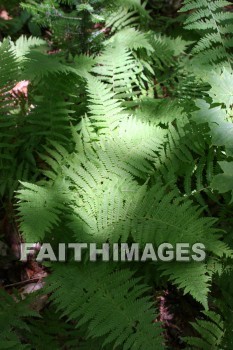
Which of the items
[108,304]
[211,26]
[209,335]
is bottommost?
[209,335]

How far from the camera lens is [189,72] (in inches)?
157

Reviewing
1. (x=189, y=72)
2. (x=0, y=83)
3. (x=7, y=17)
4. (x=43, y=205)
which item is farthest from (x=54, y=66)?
(x=7, y=17)

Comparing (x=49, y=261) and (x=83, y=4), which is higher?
(x=83, y=4)

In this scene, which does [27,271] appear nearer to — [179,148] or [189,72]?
[179,148]

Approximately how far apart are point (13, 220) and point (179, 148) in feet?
5.11

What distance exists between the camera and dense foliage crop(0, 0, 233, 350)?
2498mm

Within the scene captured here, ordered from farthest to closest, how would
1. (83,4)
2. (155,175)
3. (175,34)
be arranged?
(175,34) < (83,4) < (155,175)

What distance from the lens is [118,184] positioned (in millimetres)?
2832

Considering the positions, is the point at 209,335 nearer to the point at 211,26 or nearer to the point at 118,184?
the point at 118,184

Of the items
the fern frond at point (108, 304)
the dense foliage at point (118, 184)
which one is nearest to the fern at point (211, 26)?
the dense foliage at point (118, 184)

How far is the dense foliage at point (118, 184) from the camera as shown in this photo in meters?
2.50

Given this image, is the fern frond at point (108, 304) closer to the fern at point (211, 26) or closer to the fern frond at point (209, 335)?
the fern frond at point (209, 335)

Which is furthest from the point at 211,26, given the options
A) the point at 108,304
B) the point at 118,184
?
the point at 108,304

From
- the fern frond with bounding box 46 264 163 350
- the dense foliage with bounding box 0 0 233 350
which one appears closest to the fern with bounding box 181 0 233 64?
the dense foliage with bounding box 0 0 233 350
